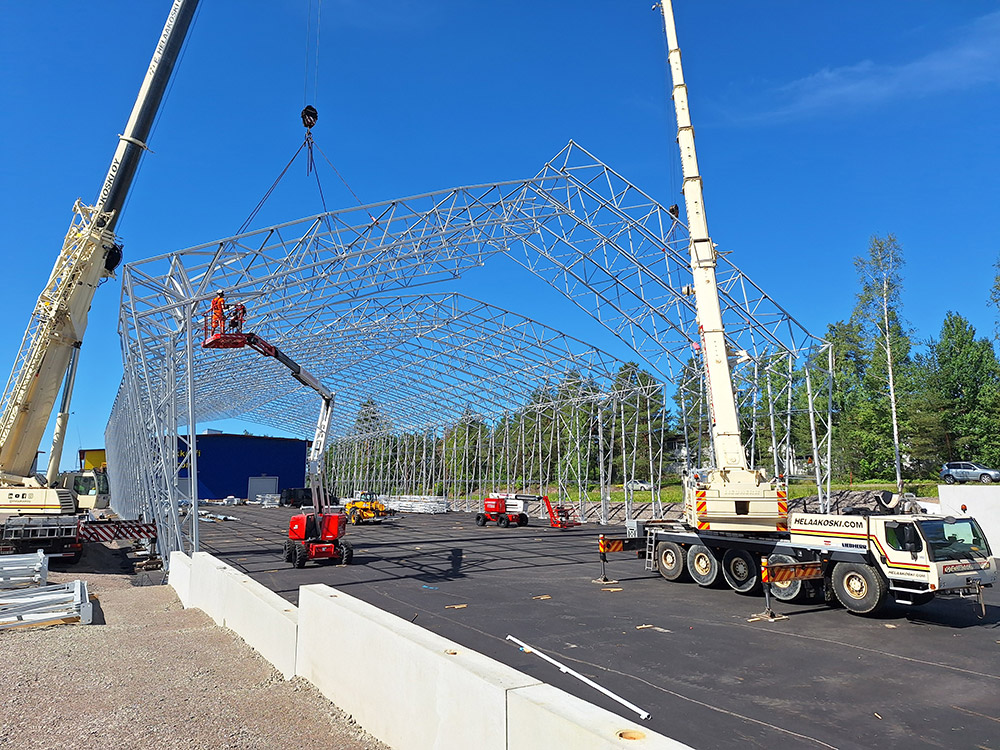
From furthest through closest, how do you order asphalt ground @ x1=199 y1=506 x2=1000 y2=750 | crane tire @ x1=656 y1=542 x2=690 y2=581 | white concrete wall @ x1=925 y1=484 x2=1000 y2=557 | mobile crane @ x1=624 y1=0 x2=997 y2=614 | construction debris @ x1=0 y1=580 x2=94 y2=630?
white concrete wall @ x1=925 y1=484 x2=1000 y2=557
crane tire @ x1=656 y1=542 x2=690 y2=581
mobile crane @ x1=624 y1=0 x2=997 y2=614
construction debris @ x1=0 y1=580 x2=94 y2=630
asphalt ground @ x1=199 y1=506 x2=1000 y2=750

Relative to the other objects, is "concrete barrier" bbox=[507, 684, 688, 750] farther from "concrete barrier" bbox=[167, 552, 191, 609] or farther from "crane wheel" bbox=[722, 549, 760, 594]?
"crane wheel" bbox=[722, 549, 760, 594]

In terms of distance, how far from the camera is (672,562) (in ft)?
50.0

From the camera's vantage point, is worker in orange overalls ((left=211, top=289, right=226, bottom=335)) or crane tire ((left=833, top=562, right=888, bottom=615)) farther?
worker in orange overalls ((left=211, top=289, right=226, bottom=335))

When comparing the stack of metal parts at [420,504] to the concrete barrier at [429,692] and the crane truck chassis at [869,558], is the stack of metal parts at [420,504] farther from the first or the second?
the concrete barrier at [429,692]

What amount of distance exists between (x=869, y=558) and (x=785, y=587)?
1.68 meters

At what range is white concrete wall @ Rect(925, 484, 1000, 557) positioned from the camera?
19.0m

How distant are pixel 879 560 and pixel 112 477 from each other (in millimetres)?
54427

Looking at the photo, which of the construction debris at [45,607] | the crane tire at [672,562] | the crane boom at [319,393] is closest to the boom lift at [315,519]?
the crane boom at [319,393]

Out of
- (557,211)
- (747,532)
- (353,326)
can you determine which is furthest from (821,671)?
(353,326)

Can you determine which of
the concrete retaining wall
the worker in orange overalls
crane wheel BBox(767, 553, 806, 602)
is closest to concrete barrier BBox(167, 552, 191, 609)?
the concrete retaining wall

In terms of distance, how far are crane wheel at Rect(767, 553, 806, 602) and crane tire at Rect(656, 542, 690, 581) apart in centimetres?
248

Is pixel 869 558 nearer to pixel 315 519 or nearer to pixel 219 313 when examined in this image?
pixel 315 519

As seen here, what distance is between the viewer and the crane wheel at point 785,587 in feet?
40.5

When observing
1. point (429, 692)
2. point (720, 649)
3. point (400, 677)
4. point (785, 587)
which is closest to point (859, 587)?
point (785, 587)
